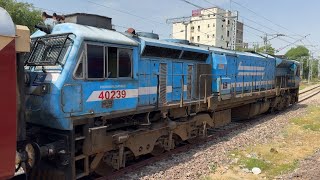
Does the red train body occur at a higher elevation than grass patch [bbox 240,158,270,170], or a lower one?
higher

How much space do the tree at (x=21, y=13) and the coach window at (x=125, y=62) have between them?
Result: 2262 centimetres

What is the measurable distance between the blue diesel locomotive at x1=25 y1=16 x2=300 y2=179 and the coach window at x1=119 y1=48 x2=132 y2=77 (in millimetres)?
23

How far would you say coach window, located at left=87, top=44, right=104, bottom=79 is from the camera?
690cm

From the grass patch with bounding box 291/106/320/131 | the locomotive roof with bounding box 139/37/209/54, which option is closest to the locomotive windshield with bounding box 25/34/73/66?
the locomotive roof with bounding box 139/37/209/54

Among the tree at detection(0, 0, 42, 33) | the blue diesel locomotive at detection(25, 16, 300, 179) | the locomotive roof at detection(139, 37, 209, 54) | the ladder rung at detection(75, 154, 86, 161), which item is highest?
the tree at detection(0, 0, 42, 33)

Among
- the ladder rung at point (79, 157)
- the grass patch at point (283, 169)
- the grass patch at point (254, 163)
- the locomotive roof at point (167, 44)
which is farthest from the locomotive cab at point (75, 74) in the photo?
the grass patch at point (283, 169)

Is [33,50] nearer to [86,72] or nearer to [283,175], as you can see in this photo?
[86,72]

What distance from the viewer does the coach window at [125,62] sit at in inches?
302

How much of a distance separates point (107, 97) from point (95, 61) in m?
0.87

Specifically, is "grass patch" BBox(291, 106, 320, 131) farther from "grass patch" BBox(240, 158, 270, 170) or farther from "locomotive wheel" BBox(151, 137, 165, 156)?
"locomotive wheel" BBox(151, 137, 165, 156)

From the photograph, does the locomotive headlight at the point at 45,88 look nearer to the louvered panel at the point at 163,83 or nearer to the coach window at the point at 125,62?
the coach window at the point at 125,62

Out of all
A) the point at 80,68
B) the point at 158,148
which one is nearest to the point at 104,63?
the point at 80,68

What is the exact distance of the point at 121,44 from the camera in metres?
7.60

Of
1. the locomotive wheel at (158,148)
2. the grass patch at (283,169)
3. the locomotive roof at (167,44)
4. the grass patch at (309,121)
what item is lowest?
the grass patch at (283,169)
